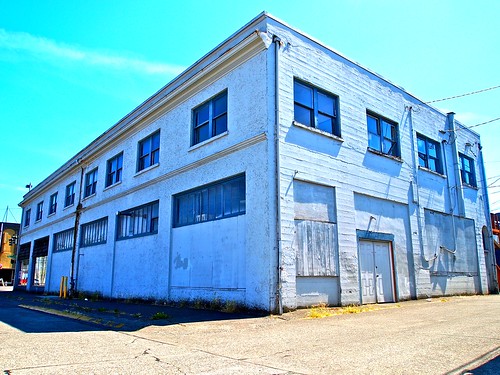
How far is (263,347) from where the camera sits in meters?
6.23

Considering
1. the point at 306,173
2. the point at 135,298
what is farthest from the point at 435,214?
the point at 135,298

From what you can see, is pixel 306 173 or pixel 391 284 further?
pixel 391 284

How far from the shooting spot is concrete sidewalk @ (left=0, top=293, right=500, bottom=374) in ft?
15.8

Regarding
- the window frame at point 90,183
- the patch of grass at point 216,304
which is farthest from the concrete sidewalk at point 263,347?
the window frame at point 90,183

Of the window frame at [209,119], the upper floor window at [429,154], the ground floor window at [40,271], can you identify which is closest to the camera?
the window frame at [209,119]

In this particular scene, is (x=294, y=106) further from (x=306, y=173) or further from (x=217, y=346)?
(x=217, y=346)

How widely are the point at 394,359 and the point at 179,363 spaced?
2.74m

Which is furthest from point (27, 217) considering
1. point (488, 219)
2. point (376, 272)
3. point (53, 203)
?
point (488, 219)

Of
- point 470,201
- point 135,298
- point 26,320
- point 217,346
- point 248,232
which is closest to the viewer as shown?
point 217,346

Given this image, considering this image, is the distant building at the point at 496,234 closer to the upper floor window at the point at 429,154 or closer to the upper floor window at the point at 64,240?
the upper floor window at the point at 429,154

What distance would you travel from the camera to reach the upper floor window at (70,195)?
26.2 metres

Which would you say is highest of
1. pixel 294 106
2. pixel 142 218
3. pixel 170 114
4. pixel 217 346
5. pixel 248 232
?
pixel 170 114

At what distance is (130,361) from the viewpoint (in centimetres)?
522

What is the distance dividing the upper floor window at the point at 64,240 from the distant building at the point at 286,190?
4.53 metres
